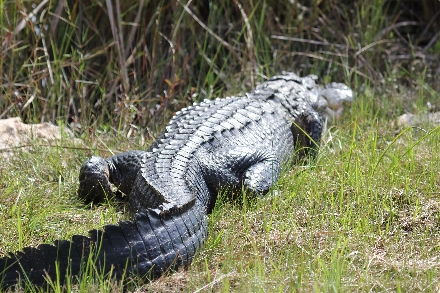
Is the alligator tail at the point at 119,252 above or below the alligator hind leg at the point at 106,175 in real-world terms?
above

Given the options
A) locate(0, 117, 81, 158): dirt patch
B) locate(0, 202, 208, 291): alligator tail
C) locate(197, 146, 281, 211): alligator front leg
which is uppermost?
locate(0, 202, 208, 291): alligator tail

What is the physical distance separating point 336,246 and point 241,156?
114 cm

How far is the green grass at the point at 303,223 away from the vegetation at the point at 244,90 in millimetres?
10

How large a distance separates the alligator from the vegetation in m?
0.10

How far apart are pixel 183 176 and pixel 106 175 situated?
0.74m

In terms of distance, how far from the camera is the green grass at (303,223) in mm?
2850

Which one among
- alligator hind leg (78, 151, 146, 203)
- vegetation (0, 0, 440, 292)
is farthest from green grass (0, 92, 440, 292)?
alligator hind leg (78, 151, 146, 203)

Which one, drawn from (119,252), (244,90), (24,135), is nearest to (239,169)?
(119,252)

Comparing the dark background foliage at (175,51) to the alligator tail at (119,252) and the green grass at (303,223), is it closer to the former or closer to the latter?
the green grass at (303,223)

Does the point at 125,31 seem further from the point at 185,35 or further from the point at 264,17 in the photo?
the point at 264,17

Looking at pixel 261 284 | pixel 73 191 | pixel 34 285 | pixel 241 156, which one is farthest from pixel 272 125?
pixel 34 285

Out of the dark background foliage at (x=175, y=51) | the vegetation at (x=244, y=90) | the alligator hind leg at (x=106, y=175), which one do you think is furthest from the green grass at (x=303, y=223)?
the dark background foliage at (x=175, y=51)

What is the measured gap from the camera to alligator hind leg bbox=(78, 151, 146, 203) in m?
4.07

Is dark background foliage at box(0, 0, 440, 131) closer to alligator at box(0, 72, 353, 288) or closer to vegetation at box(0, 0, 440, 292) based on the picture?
vegetation at box(0, 0, 440, 292)
